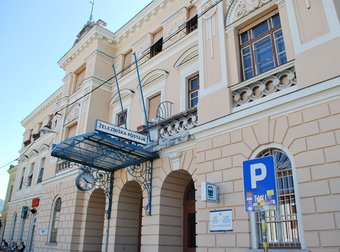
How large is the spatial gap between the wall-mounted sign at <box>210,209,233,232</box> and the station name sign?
427cm

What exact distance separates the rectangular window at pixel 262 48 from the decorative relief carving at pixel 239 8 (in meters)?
0.50

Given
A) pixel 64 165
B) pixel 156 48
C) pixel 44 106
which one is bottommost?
pixel 64 165

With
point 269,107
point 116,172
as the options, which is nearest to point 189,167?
point 269,107

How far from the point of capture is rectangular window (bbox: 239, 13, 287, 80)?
9.38 meters

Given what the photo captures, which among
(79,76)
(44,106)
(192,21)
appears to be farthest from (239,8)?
(44,106)

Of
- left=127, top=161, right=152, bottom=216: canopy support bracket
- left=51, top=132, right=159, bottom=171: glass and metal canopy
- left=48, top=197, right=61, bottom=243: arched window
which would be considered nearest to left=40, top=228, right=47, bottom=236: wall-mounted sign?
left=48, top=197, right=61, bottom=243: arched window

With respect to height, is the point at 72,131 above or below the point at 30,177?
above

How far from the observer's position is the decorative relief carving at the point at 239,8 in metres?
10.0

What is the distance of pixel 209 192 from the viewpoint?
8.64 meters

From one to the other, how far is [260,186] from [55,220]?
51.6ft

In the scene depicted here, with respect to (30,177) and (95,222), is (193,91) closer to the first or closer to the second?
(95,222)

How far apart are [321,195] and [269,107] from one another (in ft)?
8.10

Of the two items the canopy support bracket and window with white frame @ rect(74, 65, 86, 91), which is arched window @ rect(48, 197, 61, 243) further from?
the canopy support bracket

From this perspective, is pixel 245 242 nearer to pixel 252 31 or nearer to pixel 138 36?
pixel 252 31
